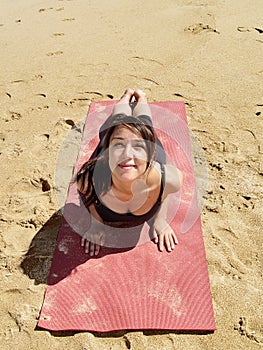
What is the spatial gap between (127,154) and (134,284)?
76 centimetres

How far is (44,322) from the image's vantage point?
6.77 feet

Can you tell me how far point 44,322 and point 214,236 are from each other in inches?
45.0

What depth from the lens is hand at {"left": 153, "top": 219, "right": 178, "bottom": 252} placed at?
2.38m

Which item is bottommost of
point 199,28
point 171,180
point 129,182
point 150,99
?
point 150,99

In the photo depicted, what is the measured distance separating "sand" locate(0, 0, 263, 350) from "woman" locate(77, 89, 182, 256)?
32cm

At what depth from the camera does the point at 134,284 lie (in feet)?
7.23

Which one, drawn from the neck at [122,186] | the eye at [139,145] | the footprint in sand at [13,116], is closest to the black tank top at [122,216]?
the neck at [122,186]

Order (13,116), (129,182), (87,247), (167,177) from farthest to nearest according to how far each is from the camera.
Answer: (13,116), (87,247), (167,177), (129,182)

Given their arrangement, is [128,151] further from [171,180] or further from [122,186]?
[171,180]

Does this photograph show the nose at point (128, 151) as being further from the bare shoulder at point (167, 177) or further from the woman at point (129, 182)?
the bare shoulder at point (167, 177)

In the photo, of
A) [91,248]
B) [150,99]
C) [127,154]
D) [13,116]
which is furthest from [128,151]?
[13,116]

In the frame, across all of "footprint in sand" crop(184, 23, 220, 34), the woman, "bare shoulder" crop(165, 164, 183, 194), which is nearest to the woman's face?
the woman

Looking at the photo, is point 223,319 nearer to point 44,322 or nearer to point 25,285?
point 44,322

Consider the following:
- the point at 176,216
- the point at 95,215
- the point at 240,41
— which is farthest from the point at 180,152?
the point at 240,41
